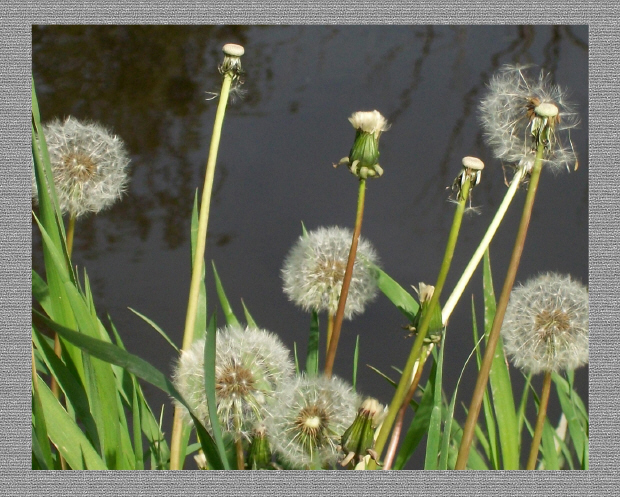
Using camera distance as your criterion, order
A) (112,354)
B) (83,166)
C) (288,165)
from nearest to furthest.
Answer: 1. (112,354)
2. (83,166)
3. (288,165)

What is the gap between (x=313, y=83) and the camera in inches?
39.6

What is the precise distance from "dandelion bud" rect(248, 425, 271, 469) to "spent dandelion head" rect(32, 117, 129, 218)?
0.91 feet

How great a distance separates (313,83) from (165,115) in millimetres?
270

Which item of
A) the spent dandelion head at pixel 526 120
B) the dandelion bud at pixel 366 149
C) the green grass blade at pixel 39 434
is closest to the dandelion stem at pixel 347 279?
the dandelion bud at pixel 366 149

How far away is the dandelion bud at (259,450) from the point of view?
44 cm

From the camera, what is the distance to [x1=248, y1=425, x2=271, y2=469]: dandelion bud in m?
0.44

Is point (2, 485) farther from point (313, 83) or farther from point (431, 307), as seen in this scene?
point (313, 83)

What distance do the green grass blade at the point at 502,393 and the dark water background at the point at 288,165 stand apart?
0.18m

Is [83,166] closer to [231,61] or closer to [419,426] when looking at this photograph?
[231,61]

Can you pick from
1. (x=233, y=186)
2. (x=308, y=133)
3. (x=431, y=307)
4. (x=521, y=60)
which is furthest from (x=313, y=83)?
(x=431, y=307)

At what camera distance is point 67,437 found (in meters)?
0.50

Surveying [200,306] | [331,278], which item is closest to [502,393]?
[331,278]

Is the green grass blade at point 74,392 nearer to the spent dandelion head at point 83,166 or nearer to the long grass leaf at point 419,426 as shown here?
the spent dandelion head at point 83,166

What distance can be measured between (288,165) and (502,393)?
57 centimetres
